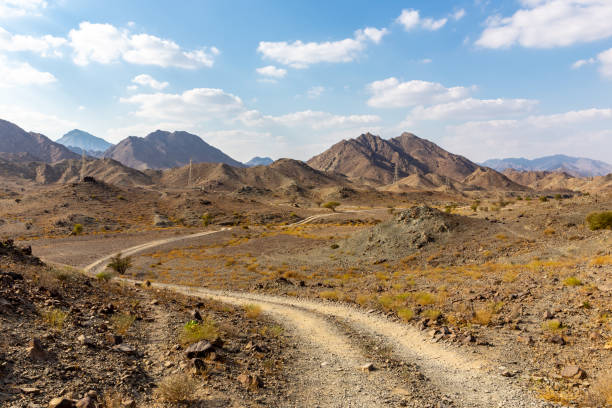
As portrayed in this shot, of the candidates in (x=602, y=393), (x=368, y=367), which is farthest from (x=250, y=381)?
(x=602, y=393)

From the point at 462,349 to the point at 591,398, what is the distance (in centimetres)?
379

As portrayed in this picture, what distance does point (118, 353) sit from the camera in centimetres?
809

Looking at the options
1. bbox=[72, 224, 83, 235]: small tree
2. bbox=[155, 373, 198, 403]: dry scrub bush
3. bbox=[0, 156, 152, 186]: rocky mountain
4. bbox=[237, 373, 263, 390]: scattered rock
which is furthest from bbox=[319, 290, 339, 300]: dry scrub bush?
bbox=[0, 156, 152, 186]: rocky mountain

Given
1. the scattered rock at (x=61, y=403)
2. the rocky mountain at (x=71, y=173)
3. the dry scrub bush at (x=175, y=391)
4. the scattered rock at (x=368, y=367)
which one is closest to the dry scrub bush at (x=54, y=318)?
the scattered rock at (x=61, y=403)

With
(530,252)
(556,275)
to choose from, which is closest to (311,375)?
(556,275)

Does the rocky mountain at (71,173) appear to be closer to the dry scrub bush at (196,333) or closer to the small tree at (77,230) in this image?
the small tree at (77,230)

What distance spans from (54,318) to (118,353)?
214 centimetres

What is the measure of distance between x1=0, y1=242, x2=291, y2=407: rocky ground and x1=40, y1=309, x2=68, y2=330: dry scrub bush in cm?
3

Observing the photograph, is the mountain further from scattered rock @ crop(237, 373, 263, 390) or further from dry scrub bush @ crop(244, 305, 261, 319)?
scattered rock @ crop(237, 373, 263, 390)

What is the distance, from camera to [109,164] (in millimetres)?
175625

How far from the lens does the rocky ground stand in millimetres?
6200

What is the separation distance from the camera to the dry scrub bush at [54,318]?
8.34 meters

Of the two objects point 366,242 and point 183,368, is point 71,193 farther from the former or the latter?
point 183,368

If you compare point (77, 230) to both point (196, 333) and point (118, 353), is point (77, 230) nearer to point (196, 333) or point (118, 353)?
point (196, 333)
